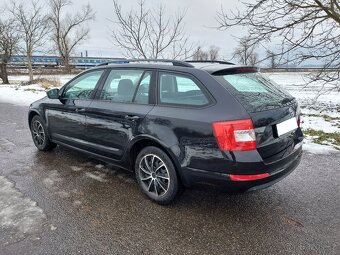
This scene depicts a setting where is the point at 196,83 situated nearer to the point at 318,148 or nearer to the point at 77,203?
the point at 77,203

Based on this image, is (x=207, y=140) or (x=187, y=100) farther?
(x=187, y=100)

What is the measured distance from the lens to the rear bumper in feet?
9.34

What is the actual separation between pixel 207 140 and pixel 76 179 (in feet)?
7.09

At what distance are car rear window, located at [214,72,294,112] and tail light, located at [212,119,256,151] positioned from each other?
0.62 feet

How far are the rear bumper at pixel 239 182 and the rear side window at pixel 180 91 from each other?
71 centimetres

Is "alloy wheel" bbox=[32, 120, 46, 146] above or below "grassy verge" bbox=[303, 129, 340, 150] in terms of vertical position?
above

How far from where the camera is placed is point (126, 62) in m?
4.08

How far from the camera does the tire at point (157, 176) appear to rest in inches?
129

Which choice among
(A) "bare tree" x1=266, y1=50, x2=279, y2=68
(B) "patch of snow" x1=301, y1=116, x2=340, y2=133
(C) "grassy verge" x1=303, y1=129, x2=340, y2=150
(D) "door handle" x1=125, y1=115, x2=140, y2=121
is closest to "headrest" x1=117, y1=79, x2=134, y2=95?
(D) "door handle" x1=125, y1=115, x2=140, y2=121

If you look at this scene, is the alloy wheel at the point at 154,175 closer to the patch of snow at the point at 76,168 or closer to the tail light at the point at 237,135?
the tail light at the point at 237,135

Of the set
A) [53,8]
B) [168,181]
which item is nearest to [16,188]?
[168,181]

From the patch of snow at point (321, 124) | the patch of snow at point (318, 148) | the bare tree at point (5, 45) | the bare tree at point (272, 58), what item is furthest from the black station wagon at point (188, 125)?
the bare tree at point (5, 45)

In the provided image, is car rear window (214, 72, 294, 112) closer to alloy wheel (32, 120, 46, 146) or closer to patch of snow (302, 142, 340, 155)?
patch of snow (302, 142, 340, 155)

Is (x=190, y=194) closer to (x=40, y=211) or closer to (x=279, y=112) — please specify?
(x=279, y=112)
